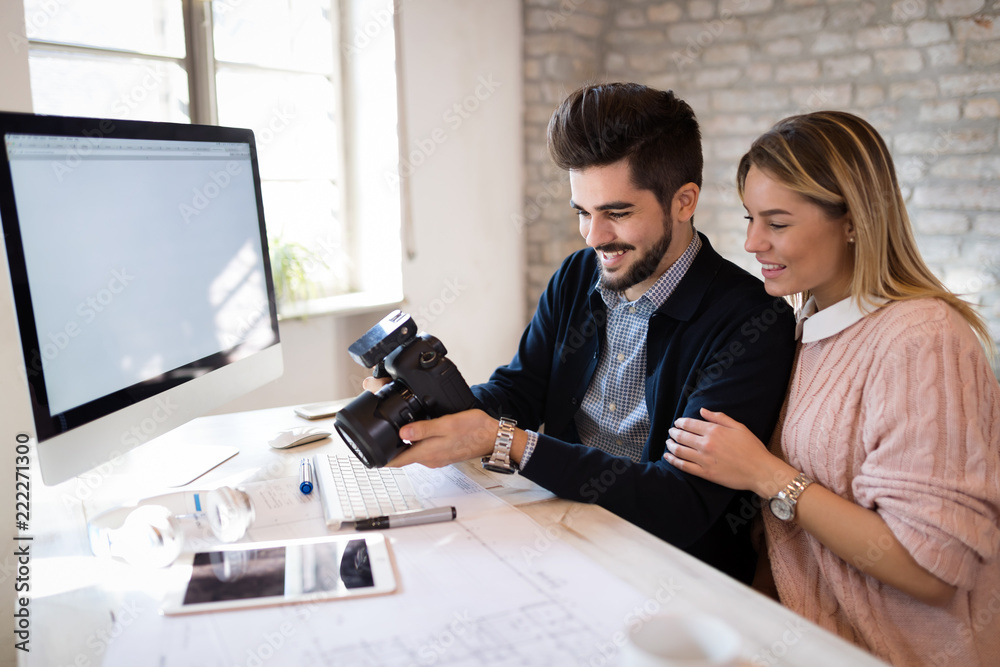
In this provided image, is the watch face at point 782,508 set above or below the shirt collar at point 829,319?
below

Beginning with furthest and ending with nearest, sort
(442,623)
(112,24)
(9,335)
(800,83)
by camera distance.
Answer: (800,83)
(112,24)
(9,335)
(442,623)

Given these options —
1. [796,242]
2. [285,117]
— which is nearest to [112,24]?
[285,117]

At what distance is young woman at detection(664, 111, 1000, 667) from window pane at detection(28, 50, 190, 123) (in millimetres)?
1985

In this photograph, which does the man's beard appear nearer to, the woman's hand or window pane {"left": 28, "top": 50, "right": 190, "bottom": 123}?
the woman's hand

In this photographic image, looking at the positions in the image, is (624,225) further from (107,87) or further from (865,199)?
(107,87)

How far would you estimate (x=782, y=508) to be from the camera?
1.12m

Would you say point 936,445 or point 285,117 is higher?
point 285,117

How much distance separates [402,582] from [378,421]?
25 centimetres

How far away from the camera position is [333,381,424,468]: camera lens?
1053 millimetres

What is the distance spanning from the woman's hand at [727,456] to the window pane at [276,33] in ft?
7.30

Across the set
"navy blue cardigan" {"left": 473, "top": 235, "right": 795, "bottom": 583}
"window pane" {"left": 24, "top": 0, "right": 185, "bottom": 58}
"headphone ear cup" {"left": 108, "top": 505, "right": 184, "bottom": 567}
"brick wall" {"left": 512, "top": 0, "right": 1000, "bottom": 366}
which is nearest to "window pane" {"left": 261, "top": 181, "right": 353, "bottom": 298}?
"window pane" {"left": 24, "top": 0, "right": 185, "bottom": 58}

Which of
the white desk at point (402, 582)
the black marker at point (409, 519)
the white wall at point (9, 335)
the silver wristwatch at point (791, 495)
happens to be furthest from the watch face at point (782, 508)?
the white wall at point (9, 335)

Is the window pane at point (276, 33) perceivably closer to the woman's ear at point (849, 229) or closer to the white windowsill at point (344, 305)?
the white windowsill at point (344, 305)

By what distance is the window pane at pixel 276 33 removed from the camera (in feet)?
8.80
